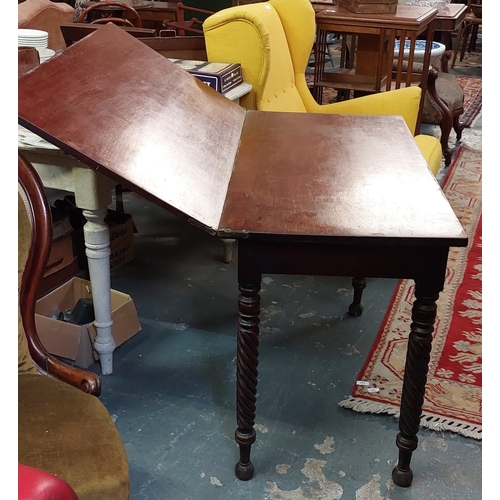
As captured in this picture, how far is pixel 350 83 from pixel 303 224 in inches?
101

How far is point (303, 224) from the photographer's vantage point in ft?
4.59

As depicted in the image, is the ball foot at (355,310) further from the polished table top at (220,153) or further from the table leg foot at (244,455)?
the table leg foot at (244,455)

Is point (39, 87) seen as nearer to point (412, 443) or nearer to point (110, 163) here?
point (110, 163)

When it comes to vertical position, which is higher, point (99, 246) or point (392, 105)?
point (392, 105)

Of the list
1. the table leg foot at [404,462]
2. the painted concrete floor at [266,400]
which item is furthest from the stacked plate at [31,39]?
the table leg foot at [404,462]

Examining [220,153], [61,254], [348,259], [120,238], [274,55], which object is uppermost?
[274,55]

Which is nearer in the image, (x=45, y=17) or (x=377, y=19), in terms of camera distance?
(x=377, y=19)

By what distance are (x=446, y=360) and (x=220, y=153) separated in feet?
3.59

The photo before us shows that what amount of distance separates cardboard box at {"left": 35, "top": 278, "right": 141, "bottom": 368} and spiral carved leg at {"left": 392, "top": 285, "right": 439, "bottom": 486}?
104 cm

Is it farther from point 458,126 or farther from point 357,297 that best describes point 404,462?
point 458,126

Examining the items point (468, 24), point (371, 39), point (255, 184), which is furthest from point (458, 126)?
point (468, 24)

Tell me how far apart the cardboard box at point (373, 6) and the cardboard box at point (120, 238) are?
178 centimetres

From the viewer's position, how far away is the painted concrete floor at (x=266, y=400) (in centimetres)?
166

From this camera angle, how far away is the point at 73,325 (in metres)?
2.03
